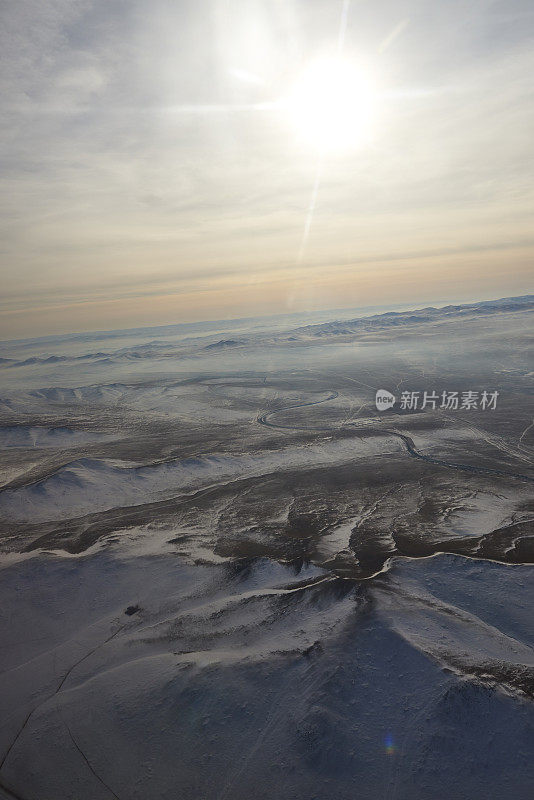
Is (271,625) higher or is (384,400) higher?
(384,400)

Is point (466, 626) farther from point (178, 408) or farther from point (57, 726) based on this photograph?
point (178, 408)

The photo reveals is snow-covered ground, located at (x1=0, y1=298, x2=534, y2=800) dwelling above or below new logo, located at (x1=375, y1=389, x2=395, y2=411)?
below

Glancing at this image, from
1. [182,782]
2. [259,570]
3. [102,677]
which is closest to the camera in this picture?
[182,782]

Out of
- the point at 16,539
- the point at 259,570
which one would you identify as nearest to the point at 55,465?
the point at 16,539

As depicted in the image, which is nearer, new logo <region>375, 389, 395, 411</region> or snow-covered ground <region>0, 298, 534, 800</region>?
snow-covered ground <region>0, 298, 534, 800</region>

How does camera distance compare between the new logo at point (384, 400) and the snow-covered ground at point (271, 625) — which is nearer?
the snow-covered ground at point (271, 625)

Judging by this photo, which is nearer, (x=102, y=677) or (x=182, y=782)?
(x=182, y=782)

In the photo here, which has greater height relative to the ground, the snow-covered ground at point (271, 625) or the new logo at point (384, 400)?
the new logo at point (384, 400)

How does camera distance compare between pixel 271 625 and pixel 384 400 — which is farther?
pixel 384 400

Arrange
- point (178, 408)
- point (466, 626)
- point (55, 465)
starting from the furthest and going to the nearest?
point (178, 408) < point (55, 465) < point (466, 626)
